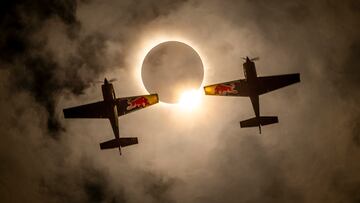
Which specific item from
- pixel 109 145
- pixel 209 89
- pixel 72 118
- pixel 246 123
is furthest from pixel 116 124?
pixel 246 123

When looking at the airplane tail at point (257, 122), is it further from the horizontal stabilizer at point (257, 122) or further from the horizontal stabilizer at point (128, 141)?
the horizontal stabilizer at point (128, 141)

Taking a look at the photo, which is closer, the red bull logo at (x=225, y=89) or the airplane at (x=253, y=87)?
the airplane at (x=253, y=87)

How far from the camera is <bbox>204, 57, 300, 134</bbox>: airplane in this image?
1459 inches

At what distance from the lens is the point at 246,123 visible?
37219 mm

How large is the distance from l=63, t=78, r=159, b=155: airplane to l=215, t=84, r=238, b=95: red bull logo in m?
6.90

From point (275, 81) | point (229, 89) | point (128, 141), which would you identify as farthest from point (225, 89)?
point (128, 141)

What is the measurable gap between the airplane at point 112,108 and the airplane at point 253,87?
749 cm

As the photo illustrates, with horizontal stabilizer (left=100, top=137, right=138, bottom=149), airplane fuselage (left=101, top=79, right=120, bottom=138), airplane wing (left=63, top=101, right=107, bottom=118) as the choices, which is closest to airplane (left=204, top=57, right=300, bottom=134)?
horizontal stabilizer (left=100, top=137, right=138, bottom=149)

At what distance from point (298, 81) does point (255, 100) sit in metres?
5.18

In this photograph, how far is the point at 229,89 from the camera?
128 feet

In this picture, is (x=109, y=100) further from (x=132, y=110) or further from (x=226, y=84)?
(x=226, y=84)

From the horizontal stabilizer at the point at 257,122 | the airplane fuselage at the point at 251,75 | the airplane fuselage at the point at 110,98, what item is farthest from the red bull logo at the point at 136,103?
the airplane fuselage at the point at 251,75

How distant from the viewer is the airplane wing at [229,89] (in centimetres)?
3822

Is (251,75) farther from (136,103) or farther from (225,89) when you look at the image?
(136,103)
